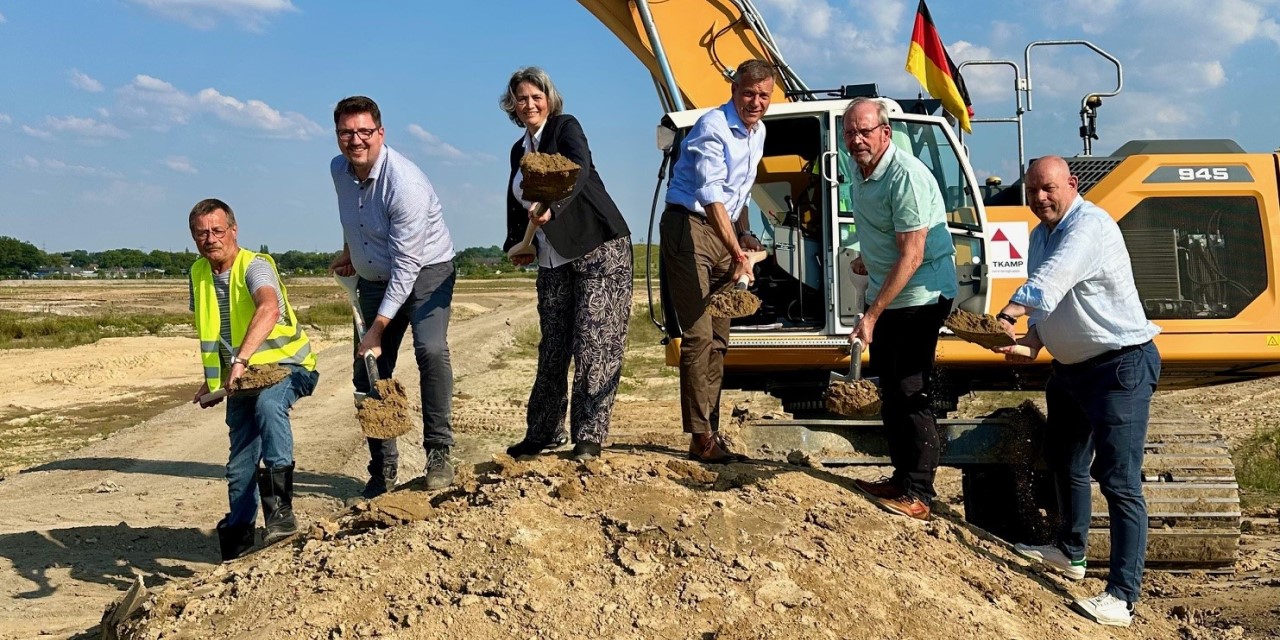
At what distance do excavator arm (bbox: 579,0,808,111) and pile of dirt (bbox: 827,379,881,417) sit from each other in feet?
12.2

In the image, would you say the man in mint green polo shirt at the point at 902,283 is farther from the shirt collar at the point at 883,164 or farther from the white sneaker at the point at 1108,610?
the white sneaker at the point at 1108,610

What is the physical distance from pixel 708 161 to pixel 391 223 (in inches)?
61.6

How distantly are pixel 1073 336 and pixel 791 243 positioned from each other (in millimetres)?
3599

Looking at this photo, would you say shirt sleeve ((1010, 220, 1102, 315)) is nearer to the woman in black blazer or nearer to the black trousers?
the black trousers

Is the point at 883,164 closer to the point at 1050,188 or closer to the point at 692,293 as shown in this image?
the point at 1050,188

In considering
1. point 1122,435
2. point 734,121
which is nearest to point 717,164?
point 734,121

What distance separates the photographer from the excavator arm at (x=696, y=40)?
8.32 meters

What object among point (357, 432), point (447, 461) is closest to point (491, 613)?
point (447, 461)

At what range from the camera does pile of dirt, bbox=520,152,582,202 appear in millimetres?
4844

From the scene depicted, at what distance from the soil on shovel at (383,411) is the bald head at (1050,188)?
301cm

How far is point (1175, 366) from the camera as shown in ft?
23.1

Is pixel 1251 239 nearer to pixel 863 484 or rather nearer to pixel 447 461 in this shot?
pixel 863 484

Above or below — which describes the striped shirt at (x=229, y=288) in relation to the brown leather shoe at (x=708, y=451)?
above

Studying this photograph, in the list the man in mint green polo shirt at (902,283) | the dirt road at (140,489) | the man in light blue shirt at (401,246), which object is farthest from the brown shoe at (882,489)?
the dirt road at (140,489)
